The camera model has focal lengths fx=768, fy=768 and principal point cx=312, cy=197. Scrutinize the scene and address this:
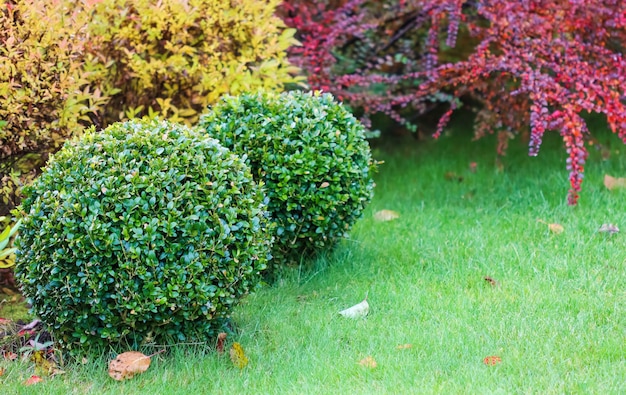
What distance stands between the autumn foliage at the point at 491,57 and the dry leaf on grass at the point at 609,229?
274 millimetres

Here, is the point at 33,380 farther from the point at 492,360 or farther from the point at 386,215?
the point at 386,215

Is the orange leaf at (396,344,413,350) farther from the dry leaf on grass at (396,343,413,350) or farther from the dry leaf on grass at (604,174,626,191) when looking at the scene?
the dry leaf on grass at (604,174,626,191)

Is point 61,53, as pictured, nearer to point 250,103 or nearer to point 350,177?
point 250,103

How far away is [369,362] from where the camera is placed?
302cm

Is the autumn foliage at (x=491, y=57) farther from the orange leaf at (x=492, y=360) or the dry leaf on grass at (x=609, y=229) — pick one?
the orange leaf at (x=492, y=360)

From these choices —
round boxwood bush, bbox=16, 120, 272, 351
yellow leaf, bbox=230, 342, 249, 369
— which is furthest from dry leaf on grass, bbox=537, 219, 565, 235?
yellow leaf, bbox=230, 342, 249, 369

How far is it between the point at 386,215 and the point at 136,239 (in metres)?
2.30

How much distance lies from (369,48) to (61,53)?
8.83ft

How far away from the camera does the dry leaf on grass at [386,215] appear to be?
493 cm

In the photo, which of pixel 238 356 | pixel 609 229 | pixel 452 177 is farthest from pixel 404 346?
pixel 452 177

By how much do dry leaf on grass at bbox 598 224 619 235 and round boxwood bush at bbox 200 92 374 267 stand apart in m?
1.36

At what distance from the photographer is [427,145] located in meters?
6.72

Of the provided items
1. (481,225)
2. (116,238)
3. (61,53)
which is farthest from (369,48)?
(116,238)

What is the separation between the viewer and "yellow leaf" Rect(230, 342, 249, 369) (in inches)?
122
